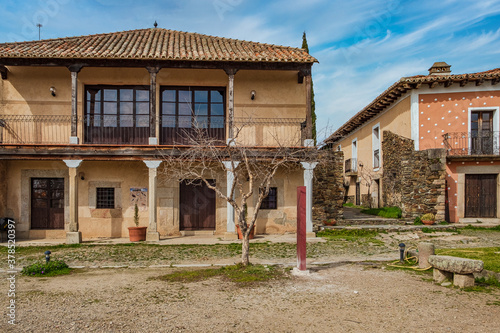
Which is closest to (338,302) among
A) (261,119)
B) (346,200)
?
(261,119)

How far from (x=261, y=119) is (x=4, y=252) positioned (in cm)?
929

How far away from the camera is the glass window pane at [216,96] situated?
571 inches

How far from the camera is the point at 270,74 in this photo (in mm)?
14367

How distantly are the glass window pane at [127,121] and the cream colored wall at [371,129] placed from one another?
11539 mm

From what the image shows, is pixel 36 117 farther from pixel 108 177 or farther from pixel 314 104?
pixel 314 104

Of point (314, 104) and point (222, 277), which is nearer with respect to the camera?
point (222, 277)

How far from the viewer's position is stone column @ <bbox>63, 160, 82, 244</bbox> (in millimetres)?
12227

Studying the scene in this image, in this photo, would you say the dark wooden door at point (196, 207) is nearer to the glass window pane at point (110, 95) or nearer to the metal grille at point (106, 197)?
the metal grille at point (106, 197)

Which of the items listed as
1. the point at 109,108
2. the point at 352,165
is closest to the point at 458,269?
the point at 109,108

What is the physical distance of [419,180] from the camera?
51.1 feet

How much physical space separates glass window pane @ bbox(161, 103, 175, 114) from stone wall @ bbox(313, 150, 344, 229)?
609 centimetres

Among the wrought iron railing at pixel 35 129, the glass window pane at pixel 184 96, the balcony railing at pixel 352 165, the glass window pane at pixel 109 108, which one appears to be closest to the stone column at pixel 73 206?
the wrought iron railing at pixel 35 129

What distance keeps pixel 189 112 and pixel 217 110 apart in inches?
42.4

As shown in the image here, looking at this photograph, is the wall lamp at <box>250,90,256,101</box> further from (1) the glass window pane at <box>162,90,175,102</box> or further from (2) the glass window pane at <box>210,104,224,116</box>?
(1) the glass window pane at <box>162,90,175,102</box>
